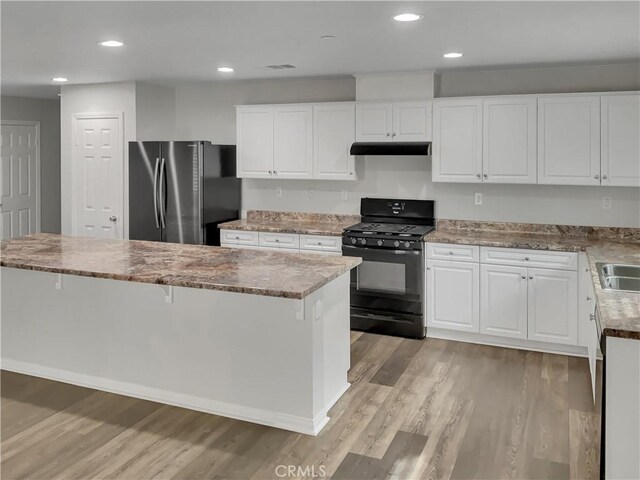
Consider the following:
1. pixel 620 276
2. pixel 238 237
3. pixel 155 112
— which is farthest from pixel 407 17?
pixel 155 112

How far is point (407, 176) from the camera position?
5.63m

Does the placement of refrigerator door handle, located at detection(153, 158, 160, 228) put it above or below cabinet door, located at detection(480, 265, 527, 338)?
above

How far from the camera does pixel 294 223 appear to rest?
6.10 meters

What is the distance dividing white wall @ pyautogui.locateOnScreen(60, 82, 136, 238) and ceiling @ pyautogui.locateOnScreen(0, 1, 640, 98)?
0.81 metres

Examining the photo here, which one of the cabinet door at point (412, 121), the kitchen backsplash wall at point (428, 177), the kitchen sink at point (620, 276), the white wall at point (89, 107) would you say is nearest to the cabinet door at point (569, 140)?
the kitchen backsplash wall at point (428, 177)

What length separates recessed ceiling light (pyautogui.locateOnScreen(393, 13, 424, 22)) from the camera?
10.4 ft

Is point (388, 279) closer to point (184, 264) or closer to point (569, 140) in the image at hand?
point (569, 140)

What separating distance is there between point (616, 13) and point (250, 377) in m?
2.79

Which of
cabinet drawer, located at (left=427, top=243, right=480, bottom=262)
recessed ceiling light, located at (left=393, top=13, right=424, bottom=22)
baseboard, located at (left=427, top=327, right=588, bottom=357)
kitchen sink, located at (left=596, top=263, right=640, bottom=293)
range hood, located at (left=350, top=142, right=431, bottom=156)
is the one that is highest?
recessed ceiling light, located at (left=393, top=13, right=424, bottom=22)

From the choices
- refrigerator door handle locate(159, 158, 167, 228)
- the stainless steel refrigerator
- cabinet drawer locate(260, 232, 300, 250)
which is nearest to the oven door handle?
cabinet drawer locate(260, 232, 300, 250)

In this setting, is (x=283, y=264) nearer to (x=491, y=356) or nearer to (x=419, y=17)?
(x=419, y=17)

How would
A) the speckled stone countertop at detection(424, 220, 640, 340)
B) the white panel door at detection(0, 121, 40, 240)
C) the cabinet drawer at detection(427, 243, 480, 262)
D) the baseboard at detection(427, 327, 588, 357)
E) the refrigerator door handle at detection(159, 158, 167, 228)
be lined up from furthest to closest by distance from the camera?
1. the white panel door at detection(0, 121, 40, 240)
2. the refrigerator door handle at detection(159, 158, 167, 228)
3. the cabinet drawer at detection(427, 243, 480, 262)
4. the baseboard at detection(427, 327, 588, 357)
5. the speckled stone countertop at detection(424, 220, 640, 340)

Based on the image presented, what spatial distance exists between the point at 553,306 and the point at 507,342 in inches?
19.7

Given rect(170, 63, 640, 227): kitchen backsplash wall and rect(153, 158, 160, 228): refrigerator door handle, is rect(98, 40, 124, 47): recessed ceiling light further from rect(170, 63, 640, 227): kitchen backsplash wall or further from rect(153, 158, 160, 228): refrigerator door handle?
rect(170, 63, 640, 227): kitchen backsplash wall
